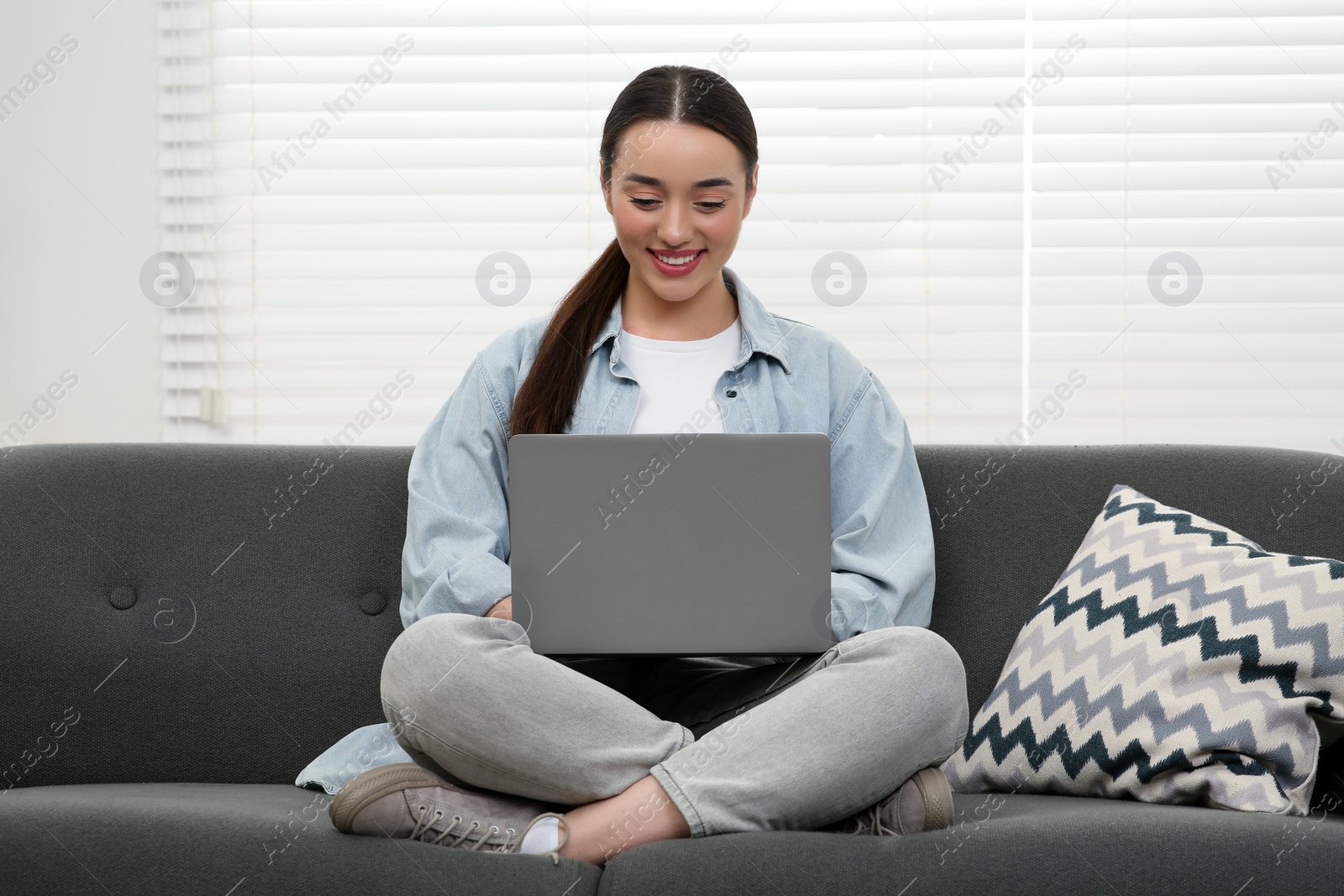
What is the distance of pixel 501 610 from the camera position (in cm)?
147

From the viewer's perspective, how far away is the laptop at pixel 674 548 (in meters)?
1.33

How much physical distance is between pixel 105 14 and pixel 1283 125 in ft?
7.65

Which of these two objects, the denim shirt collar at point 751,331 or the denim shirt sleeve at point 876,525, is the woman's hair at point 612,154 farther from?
the denim shirt sleeve at point 876,525

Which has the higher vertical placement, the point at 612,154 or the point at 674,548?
the point at 612,154

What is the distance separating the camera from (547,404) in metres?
1.67

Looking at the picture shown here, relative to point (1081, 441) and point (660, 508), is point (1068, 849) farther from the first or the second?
point (1081, 441)

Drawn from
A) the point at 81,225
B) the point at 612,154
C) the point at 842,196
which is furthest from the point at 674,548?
the point at 81,225

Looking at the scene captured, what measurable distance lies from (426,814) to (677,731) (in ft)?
0.90

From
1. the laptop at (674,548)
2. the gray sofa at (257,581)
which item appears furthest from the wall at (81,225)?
the laptop at (674,548)

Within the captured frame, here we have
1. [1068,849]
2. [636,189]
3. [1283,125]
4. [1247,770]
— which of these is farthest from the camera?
[1283,125]

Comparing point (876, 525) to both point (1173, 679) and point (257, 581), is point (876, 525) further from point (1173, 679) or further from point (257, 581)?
point (257, 581)

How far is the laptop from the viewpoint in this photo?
133 cm

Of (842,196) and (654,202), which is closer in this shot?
(654,202)

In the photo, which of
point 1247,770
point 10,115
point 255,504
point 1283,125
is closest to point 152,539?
point 255,504
